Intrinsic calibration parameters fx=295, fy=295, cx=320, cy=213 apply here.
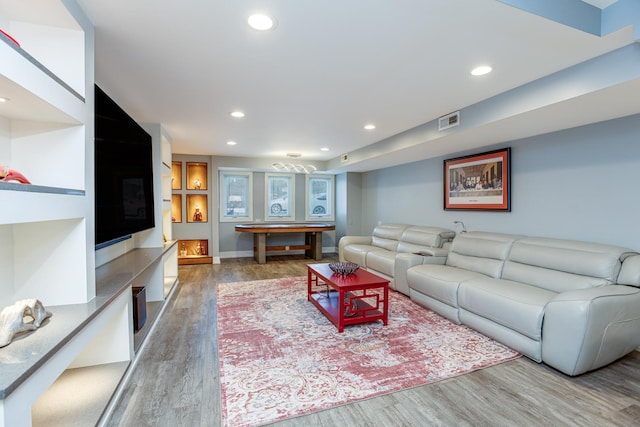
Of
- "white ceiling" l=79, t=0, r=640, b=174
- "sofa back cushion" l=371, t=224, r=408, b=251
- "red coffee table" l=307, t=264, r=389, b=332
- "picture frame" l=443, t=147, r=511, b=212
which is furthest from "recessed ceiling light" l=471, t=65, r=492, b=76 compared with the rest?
"sofa back cushion" l=371, t=224, r=408, b=251

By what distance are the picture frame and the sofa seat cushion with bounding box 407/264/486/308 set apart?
1090 millimetres

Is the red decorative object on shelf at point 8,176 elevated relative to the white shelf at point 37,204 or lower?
elevated

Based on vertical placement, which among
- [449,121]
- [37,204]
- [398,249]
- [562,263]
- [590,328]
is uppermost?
[449,121]

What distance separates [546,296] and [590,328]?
1.67 feet

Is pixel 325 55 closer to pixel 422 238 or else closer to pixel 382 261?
pixel 382 261

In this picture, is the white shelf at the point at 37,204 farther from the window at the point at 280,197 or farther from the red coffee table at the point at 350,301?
the window at the point at 280,197

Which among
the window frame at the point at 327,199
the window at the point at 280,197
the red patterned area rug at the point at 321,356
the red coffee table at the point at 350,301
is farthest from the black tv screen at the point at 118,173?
the window frame at the point at 327,199

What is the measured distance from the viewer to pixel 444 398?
6.66 feet

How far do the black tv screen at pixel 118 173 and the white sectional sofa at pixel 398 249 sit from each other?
11.0 ft

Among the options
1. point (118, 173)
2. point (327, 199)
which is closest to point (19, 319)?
point (118, 173)

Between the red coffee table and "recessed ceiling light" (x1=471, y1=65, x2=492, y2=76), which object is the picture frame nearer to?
"recessed ceiling light" (x1=471, y1=65, x2=492, y2=76)

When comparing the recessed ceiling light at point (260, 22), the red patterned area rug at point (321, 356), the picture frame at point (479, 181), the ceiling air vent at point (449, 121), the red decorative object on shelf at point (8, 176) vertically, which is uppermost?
the recessed ceiling light at point (260, 22)

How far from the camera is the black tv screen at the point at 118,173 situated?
6.89 feet

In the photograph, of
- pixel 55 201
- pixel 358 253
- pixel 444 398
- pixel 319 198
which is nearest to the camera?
pixel 55 201
